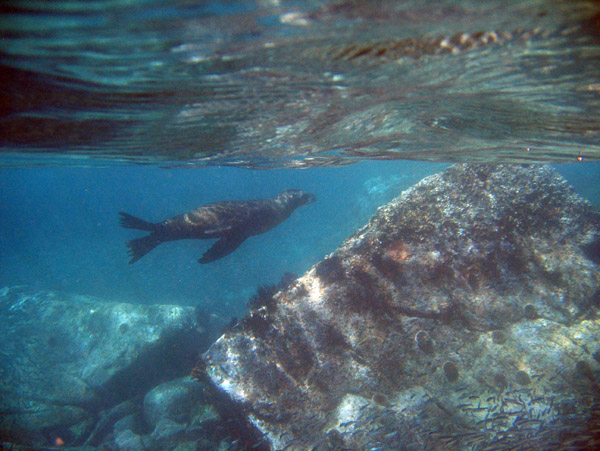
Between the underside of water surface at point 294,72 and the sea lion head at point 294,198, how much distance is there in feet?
10.0

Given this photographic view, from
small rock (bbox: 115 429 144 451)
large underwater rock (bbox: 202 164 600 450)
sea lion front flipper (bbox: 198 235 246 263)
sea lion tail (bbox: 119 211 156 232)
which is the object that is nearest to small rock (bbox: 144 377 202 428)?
small rock (bbox: 115 429 144 451)

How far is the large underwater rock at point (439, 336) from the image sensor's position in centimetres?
606

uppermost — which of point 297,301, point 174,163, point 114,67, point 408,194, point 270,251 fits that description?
point 114,67

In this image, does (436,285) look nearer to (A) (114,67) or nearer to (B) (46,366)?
Result: (A) (114,67)

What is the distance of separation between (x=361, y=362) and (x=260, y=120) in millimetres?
5985

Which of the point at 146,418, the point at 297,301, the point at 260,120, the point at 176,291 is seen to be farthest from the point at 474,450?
the point at 176,291

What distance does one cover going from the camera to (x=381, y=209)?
28.6 ft

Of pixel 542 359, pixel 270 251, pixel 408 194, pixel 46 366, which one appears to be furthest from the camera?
pixel 270 251

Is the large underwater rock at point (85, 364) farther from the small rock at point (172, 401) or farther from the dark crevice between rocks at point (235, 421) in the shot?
the dark crevice between rocks at point (235, 421)

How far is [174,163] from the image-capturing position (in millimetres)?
11508

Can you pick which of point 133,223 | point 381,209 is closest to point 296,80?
point 381,209

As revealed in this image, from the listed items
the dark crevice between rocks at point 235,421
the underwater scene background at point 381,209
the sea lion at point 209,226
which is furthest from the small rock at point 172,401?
the sea lion at point 209,226

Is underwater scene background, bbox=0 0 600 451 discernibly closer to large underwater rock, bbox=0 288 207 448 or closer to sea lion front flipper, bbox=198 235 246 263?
large underwater rock, bbox=0 288 207 448

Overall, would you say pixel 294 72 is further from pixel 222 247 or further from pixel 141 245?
pixel 141 245
